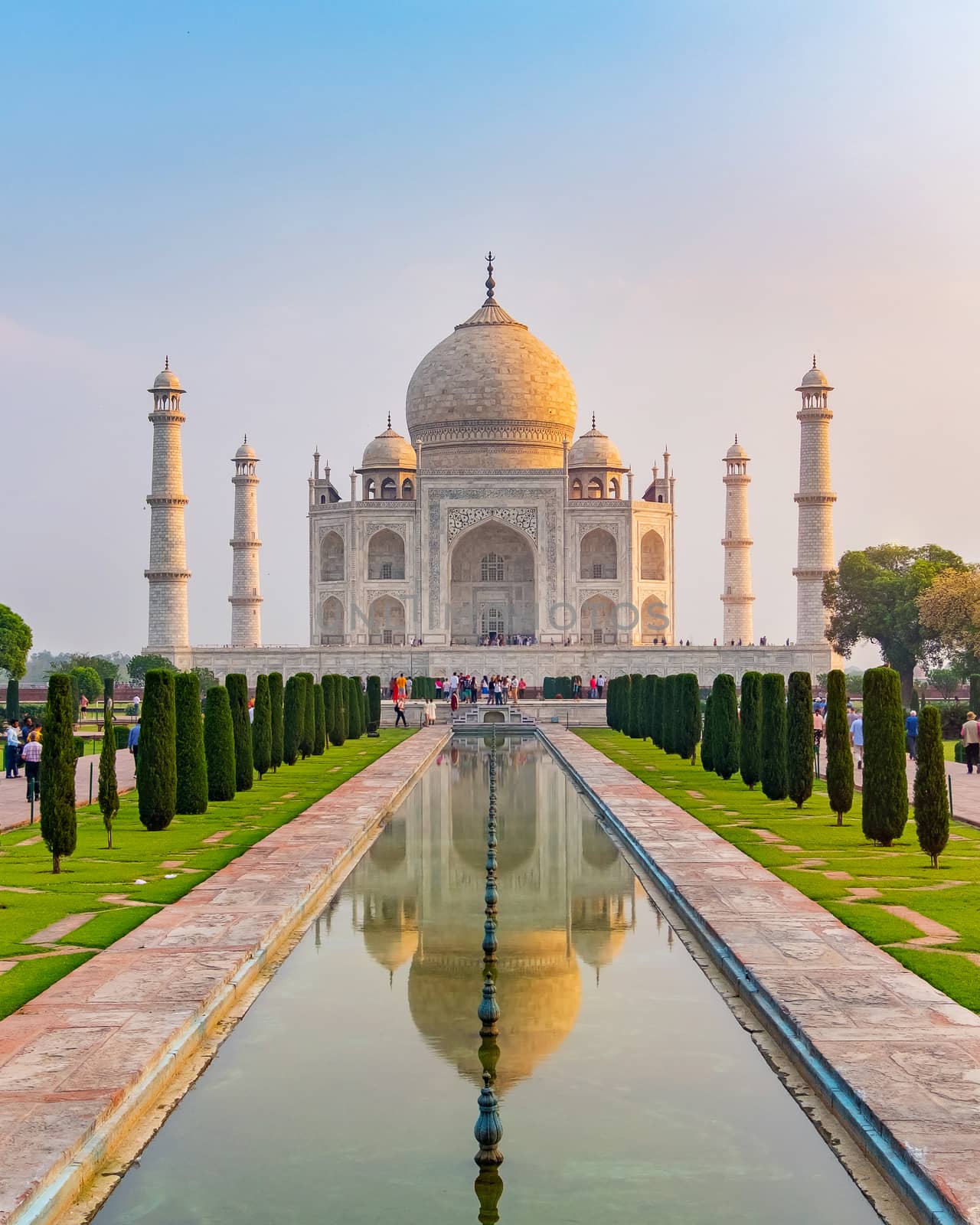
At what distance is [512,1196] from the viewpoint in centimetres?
378

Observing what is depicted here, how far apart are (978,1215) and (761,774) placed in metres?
10.0

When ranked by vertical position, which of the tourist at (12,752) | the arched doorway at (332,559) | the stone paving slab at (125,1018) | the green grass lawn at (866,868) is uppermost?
the arched doorway at (332,559)

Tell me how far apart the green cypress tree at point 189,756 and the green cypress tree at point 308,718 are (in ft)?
19.2

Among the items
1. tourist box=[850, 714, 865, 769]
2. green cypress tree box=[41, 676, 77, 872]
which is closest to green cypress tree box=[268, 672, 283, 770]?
tourist box=[850, 714, 865, 769]

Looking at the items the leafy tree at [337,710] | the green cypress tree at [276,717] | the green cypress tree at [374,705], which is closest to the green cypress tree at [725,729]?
Result: the green cypress tree at [276,717]

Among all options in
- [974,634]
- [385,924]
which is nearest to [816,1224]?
[385,924]

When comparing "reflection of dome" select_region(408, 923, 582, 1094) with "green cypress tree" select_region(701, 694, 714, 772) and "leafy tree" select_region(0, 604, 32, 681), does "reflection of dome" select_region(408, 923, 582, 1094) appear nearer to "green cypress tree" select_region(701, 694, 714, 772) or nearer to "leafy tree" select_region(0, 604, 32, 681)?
"green cypress tree" select_region(701, 694, 714, 772)

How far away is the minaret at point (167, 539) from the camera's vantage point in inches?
1310

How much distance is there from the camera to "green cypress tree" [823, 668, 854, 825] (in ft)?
35.8

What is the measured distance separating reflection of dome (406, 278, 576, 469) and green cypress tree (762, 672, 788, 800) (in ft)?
82.8

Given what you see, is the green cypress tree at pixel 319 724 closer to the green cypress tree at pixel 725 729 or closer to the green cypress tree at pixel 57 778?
the green cypress tree at pixel 725 729

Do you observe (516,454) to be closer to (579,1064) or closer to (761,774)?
(761,774)

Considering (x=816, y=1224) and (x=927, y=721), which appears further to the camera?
(x=927, y=721)

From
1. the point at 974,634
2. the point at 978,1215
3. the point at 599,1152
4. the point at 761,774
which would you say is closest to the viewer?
the point at 978,1215
